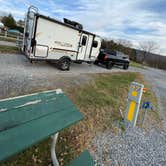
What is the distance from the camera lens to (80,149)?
2730 millimetres

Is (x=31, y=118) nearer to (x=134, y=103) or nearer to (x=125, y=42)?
(x=134, y=103)

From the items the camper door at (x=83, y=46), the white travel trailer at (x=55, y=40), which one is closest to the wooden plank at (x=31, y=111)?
the white travel trailer at (x=55, y=40)

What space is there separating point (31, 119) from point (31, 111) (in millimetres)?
100

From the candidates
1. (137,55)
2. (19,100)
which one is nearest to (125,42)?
(137,55)

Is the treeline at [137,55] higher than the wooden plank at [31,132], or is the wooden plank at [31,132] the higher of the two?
the treeline at [137,55]

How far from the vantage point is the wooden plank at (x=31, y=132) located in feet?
3.93

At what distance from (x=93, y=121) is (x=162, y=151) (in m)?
1.68

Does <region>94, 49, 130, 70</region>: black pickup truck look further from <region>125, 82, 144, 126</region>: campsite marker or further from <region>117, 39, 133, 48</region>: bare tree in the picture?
<region>117, 39, 133, 48</region>: bare tree

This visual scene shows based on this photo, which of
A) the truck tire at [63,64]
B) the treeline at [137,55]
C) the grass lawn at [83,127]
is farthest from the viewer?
the treeline at [137,55]

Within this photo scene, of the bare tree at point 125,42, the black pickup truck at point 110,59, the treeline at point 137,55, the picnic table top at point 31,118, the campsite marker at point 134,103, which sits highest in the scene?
the bare tree at point 125,42

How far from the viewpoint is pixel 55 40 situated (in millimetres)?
7156

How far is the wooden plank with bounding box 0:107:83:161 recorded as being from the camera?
47.2 inches

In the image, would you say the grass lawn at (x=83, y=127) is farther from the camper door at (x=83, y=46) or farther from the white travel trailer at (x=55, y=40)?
the camper door at (x=83, y=46)

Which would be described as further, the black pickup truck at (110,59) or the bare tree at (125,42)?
the bare tree at (125,42)
